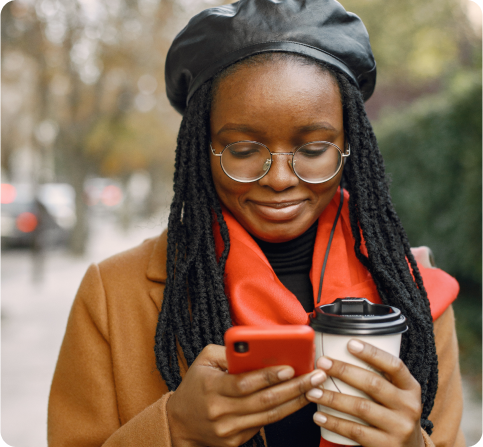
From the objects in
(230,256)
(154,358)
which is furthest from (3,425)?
(230,256)

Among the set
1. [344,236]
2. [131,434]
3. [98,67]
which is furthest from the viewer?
[98,67]

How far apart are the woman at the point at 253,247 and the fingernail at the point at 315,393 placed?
324mm

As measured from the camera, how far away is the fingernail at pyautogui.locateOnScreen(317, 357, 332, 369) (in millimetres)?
1071

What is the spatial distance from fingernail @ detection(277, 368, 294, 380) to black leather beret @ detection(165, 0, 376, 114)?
0.99m

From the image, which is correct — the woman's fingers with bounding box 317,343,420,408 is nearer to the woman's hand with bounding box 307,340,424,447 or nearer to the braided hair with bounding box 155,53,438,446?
→ the woman's hand with bounding box 307,340,424,447

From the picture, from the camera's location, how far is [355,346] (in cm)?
105

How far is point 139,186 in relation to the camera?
39969 millimetres

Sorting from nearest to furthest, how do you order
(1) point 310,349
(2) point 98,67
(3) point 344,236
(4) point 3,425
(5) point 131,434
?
(1) point 310,349
(5) point 131,434
(3) point 344,236
(4) point 3,425
(2) point 98,67

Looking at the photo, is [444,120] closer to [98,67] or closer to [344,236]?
[344,236]

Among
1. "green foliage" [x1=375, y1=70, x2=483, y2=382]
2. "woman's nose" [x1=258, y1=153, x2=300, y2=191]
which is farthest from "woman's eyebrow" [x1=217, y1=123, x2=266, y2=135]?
"green foliage" [x1=375, y1=70, x2=483, y2=382]

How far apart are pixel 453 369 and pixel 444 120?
4.74 metres

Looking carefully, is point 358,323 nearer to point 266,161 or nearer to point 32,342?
point 266,161

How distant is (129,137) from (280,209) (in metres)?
10.9

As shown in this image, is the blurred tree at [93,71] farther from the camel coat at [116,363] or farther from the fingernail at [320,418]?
the fingernail at [320,418]
